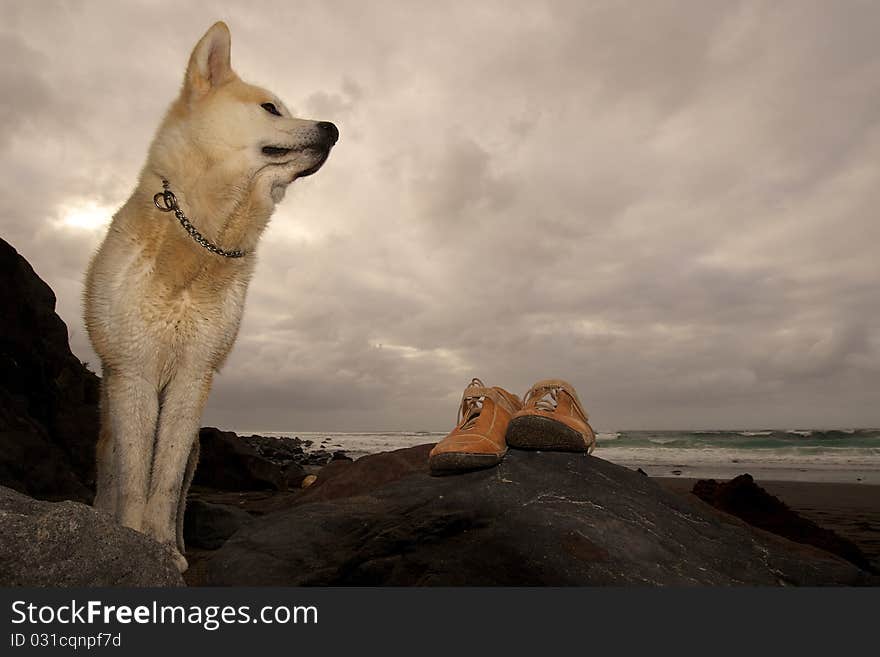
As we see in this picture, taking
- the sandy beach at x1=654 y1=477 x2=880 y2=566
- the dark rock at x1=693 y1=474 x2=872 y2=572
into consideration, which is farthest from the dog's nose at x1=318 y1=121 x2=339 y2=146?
the dark rock at x1=693 y1=474 x2=872 y2=572

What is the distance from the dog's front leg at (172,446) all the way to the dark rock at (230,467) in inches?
242

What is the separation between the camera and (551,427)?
3252 mm

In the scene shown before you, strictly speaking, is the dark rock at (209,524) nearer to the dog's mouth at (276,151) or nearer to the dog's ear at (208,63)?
the dog's mouth at (276,151)

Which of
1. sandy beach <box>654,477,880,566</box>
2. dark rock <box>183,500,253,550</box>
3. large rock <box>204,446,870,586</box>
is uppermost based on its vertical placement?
large rock <box>204,446,870,586</box>

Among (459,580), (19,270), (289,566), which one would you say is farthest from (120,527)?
(19,270)

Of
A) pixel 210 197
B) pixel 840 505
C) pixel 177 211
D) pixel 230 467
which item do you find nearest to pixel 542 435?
pixel 210 197

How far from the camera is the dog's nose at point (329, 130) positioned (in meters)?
3.42

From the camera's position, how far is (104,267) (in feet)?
10.9

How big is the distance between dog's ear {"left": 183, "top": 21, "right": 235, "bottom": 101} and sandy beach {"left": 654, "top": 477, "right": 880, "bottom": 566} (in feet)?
19.6

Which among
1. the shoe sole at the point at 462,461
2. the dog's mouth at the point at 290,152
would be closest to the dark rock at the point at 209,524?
the shoe sole at the point at 462,461

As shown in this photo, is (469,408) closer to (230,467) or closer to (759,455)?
(230,467)

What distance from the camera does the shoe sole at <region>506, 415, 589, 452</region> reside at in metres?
3.25

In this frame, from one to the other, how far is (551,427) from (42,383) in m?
6.58

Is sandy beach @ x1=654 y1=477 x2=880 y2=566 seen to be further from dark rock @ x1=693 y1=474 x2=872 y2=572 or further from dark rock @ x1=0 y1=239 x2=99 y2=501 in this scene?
dark rock @ x1=0 y1=239 x2=99 y2=501
